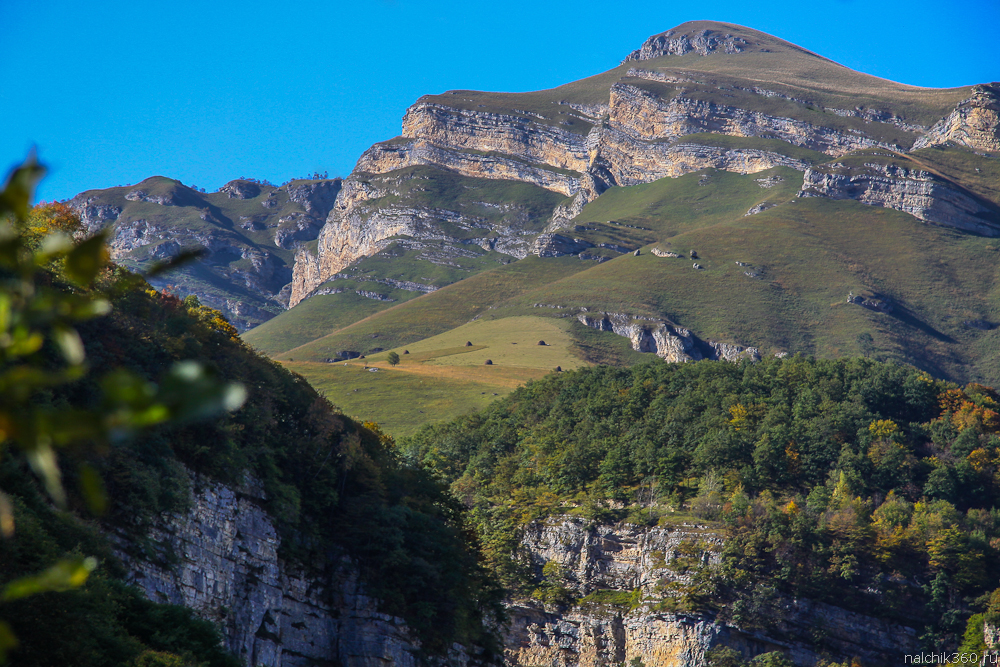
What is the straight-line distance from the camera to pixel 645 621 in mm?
66875

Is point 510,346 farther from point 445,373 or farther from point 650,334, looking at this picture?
point 650,334

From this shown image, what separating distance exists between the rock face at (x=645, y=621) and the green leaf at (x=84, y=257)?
63.5 meters

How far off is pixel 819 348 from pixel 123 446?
571 feet

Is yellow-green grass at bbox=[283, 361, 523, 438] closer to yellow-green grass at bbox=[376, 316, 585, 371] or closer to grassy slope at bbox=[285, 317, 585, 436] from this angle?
grassy slope at bbox=[285, 317, 585, 436]

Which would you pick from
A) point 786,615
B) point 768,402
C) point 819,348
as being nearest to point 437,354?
point 819,348

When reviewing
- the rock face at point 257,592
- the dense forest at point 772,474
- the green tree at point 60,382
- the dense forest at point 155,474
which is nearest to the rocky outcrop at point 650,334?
the dense forest at point 772,474

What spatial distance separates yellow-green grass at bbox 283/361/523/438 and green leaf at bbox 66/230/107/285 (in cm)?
11186

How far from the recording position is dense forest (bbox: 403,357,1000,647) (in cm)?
6712

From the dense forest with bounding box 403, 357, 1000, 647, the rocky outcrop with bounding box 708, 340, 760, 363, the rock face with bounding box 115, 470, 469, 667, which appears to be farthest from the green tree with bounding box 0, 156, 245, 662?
the rocky outcrop with bounding box 708, 340, 760, 363

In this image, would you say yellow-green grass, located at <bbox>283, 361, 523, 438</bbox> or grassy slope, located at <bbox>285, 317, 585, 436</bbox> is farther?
grassy slope, located at <bbox>285, 317, 585, 436</bbox>

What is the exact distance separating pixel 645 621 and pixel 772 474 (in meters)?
18.6

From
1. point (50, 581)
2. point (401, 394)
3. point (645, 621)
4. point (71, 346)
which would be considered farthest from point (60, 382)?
point (401, 394)

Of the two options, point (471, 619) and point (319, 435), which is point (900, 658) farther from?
point (319, 435)

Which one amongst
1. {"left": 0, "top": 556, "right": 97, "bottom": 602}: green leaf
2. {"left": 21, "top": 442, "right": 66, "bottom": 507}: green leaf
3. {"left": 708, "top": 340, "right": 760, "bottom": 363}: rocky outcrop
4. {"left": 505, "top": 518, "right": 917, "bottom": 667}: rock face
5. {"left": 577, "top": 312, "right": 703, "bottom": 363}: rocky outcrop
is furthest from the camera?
{"left": 577, "top": 312, "right": 703, "bottom": 363}: rocky outcrop
